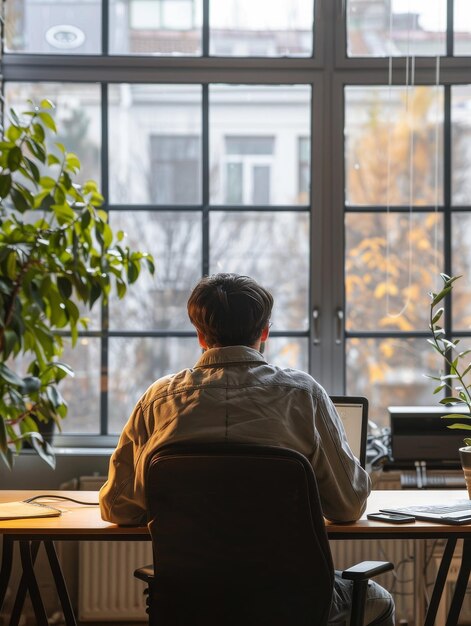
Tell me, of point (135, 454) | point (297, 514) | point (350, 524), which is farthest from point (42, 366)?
point (297, 514)

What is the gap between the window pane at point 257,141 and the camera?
3.97 metres

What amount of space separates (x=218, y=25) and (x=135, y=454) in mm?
2377

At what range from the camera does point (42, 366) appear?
3.39 metres

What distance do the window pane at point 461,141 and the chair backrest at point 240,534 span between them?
2427 millimetres

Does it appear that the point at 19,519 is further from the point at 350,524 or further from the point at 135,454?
the point at 350,524

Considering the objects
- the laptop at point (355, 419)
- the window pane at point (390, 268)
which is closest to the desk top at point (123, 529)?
the laptop at point (355, 419)

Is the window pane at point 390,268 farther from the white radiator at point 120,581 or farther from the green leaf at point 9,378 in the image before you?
the green leaf at point 9,378

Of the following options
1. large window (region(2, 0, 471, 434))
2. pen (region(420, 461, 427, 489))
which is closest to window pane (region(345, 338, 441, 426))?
large window (region(2, 0, 471, 434))

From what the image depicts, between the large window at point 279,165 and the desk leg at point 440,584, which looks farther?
the large window at point 279,165

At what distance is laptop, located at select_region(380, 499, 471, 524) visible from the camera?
234 cm

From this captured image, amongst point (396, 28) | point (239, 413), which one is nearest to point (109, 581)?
point (239, 413)

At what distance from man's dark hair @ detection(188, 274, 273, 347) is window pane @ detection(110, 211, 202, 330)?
1.76m

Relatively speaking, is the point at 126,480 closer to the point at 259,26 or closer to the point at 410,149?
the point at 410,149

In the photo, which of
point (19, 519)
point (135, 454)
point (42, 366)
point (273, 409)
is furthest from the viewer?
point (42, 366)
